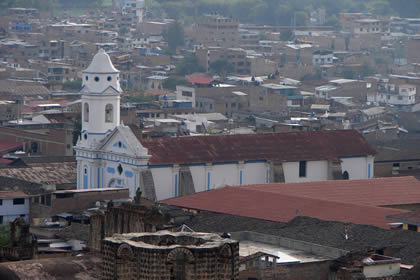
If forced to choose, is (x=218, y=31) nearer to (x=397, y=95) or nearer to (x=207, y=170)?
(x=397, y=95)

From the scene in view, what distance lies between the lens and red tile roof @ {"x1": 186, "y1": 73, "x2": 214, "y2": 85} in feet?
349

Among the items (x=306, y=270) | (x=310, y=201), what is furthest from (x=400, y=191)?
(x=306, y=270)

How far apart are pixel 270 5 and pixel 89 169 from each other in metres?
137

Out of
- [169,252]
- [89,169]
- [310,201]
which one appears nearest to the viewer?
[169,252]

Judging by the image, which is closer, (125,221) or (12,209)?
(125,221)

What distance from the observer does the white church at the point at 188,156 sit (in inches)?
2074

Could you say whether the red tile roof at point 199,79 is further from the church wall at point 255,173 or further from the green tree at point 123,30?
the church wall at point 255,173

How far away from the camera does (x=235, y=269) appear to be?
22703 mm

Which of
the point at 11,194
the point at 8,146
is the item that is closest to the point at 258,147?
the point at 11,194

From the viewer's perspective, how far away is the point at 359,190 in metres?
49.4

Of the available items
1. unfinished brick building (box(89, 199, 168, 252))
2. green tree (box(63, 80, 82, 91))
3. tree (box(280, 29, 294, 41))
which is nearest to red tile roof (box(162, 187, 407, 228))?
unfinished brick building (box(89, 199, 168, 252))

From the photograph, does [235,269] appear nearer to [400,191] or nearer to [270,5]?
[400,191]

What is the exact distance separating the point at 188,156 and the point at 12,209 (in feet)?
22.0

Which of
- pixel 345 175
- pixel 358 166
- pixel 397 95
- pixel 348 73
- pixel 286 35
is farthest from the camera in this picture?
pixel 286 35
